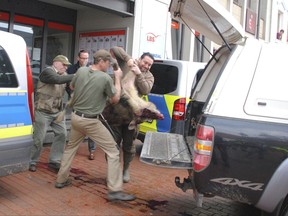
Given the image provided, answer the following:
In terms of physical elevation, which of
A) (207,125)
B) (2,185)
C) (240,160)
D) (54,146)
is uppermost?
(207,125)

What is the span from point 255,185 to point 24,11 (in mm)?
7752

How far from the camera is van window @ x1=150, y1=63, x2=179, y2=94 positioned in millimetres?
6664

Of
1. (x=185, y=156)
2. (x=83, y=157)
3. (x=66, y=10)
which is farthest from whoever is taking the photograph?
(x=66, y=10)

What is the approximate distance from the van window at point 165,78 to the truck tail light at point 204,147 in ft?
10.9

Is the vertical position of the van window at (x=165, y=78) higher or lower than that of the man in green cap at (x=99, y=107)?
higher

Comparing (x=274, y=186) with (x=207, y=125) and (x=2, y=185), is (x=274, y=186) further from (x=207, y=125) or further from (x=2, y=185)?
(x=2, y=185)

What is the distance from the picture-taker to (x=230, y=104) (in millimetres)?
3312

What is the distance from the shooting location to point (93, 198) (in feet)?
15.6

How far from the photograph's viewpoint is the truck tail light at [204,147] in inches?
129

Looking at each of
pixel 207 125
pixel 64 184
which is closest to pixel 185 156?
pixel 207 125

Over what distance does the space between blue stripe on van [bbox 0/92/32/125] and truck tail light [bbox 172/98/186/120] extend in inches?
105

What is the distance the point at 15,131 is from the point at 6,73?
2.15 feet

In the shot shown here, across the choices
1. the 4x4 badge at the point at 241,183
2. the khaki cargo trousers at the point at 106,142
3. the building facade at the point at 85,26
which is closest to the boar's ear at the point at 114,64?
the khaki cargo trousers at the point at 106,142

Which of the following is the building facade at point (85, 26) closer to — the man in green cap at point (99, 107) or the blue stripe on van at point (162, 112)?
the blue stripe on van at point (162, 112)
